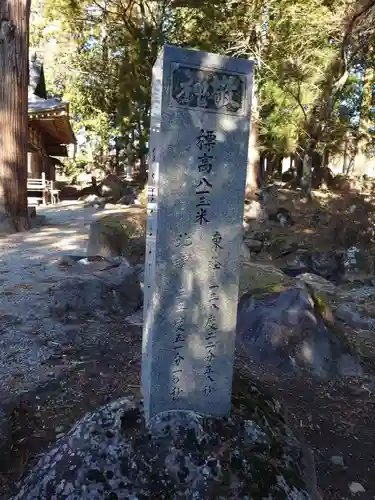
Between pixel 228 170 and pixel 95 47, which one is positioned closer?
pixel 228 170

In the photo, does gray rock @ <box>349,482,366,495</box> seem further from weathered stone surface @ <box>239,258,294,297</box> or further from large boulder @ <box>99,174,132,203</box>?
large boulder @ <box>99,174,132,203</box>

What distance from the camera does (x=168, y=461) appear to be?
6.98 feet

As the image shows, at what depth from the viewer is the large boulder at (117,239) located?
7.38 metres

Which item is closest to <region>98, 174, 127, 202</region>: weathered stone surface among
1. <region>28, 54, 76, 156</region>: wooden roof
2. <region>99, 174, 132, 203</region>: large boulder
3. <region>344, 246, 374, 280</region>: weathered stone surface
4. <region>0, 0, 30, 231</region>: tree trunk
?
<region>99, 174, 132, 203</region>: large boulder

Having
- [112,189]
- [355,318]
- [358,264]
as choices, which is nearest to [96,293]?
[355,318]

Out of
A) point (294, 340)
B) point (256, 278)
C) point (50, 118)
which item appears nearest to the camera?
point (294, 340)

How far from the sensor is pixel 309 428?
3152 mm

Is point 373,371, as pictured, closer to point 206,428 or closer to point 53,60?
point 206,428

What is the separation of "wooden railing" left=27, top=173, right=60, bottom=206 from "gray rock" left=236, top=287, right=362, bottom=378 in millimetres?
Answer: 14044

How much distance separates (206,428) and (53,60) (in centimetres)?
2307

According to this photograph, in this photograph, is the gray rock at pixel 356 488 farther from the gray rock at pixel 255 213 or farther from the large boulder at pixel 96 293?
the gray rock at pixel 255 213

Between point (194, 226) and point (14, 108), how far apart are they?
835cm

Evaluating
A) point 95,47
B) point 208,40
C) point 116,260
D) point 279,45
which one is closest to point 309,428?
point 116,260

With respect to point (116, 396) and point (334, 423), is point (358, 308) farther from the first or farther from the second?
point (116, 396)
